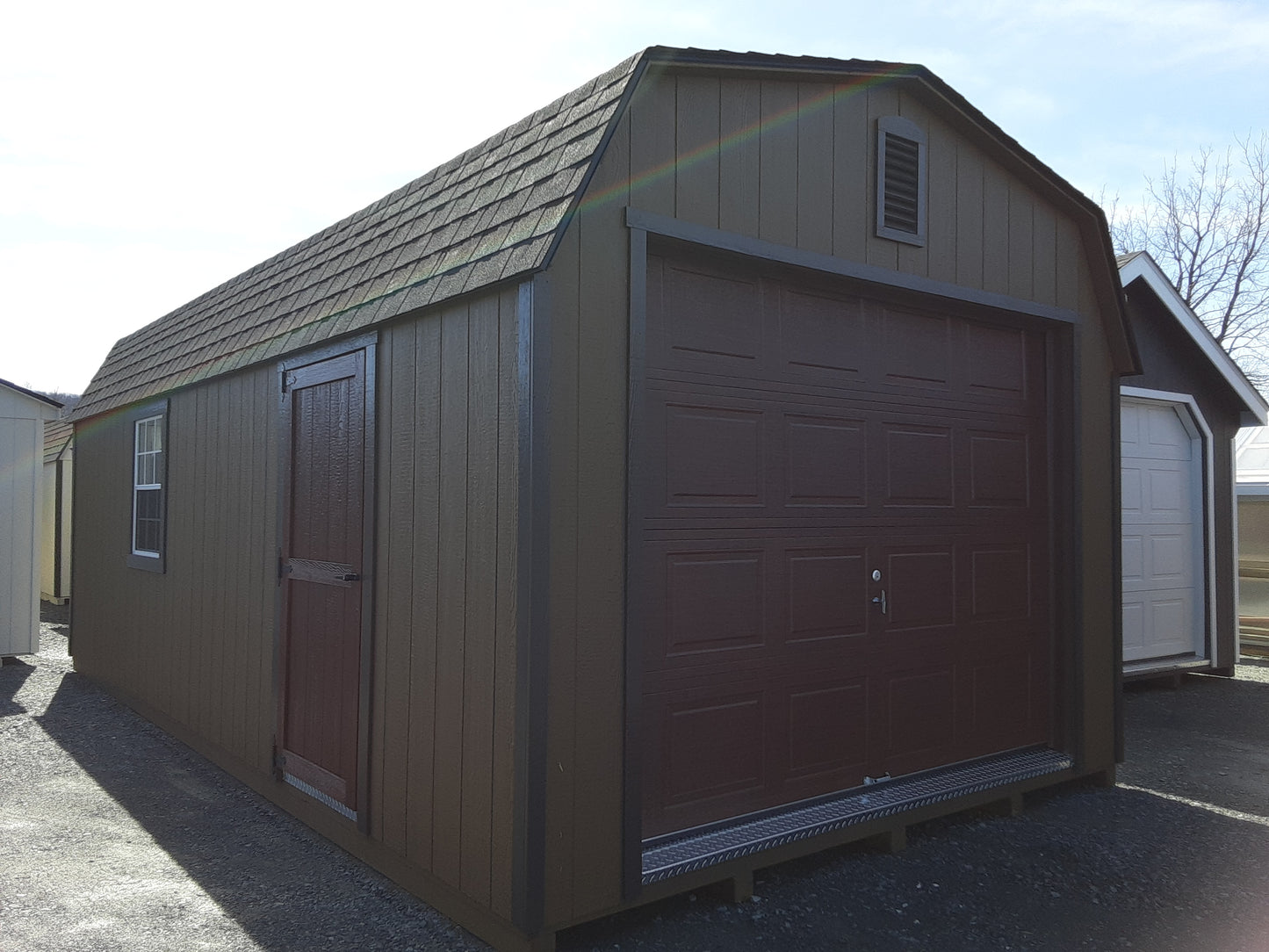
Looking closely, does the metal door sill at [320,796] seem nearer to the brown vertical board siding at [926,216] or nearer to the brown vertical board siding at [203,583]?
the brown vertical board siding at [203,583]

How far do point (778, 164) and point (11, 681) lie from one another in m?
8.12

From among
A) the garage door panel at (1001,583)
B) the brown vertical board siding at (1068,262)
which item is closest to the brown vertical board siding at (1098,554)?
the brown vertical board siding at (1068,262)

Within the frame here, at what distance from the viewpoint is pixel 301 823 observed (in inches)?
181

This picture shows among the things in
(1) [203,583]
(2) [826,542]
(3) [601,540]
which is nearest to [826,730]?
(2) [826,542]

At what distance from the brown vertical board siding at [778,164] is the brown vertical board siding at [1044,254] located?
1709mm

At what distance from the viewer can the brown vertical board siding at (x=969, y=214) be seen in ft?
15.2

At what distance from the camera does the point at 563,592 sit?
3.22 metres

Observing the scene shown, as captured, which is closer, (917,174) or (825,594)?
(825,594)

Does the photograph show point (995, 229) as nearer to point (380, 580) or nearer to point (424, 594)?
point (424, 594)

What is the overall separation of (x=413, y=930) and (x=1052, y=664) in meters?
3.51

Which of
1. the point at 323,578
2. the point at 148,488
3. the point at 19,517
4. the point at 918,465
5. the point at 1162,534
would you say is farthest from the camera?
the point at 19,517

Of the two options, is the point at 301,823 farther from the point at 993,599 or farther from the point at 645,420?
the point at 993,599

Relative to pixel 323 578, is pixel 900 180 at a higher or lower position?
higher

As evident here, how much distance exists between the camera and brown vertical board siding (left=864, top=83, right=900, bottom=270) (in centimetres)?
429
